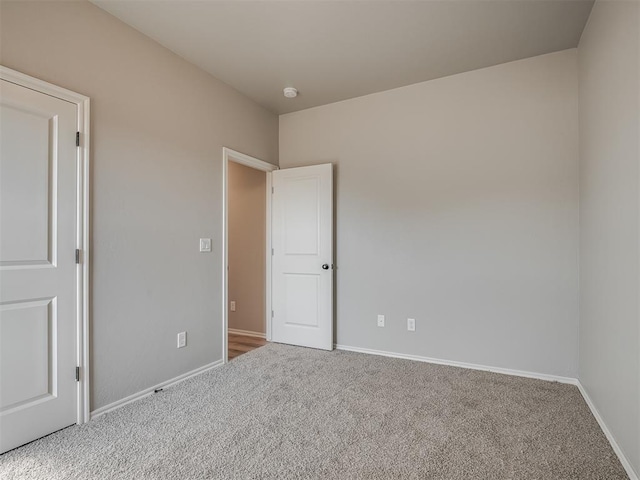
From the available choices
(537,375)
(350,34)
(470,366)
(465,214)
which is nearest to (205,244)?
(350,34)

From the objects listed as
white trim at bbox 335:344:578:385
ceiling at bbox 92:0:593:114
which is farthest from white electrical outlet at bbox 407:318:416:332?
ceiling at bbox 92:0:593:114

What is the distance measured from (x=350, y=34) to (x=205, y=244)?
2053 mm

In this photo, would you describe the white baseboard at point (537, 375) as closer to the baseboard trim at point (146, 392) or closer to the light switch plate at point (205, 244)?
the baseboard trim at point (146, 392)

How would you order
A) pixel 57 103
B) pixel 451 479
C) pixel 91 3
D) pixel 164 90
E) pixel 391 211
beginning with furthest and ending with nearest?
pixel 391 211 → pixel 164 90 → pixel 91 3 → pixel 57 103 → pixel 451 479

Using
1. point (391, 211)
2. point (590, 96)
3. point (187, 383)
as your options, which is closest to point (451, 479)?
point (187, 383)

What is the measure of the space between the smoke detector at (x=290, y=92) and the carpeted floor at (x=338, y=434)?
267 centimetres

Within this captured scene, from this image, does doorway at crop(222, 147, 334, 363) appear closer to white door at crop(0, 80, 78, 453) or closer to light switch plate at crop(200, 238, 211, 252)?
light switch plate at crop(200, 238, 211, 252)

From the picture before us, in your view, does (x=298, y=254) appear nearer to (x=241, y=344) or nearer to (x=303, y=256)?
(x=303, y=256)

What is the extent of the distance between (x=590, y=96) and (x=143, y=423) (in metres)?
3.66

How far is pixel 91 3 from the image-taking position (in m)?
2.19

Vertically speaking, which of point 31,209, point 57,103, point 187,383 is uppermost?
point 57,103

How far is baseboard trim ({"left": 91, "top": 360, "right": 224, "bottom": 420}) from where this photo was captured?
Result: 7.31ft

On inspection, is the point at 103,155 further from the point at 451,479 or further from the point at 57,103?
the point at 451,479

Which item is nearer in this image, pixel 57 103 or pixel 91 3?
pixel 57 103
